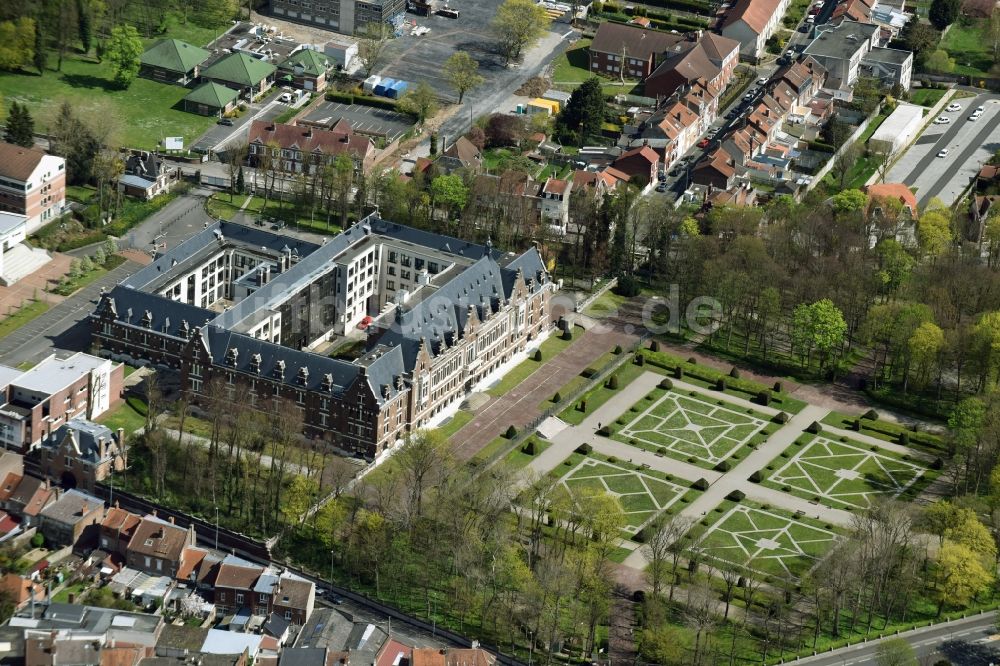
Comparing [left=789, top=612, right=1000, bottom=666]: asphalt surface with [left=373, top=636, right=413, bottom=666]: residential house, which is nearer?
[left=373, top=636, right=413, bottom=666]: residential house

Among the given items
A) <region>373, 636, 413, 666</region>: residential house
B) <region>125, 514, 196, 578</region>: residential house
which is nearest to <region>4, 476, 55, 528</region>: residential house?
<region>125, 514, 196, 578</region>: residential house

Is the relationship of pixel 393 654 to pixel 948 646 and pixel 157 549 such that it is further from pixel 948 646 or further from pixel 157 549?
pixel 948 646

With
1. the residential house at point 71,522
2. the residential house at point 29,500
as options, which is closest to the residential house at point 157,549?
the residential house at point 71,522

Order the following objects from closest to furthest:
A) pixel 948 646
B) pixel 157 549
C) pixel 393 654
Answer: pixel 393 654 < pixel 948 646 < pixel 157 549

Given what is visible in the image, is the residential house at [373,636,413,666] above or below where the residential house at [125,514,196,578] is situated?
above

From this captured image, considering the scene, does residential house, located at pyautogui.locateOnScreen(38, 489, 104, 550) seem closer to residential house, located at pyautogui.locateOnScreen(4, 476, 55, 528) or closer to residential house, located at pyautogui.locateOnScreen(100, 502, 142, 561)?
residential house, located at pyautogui.locateOnScreen(4, 476, 55, 528)

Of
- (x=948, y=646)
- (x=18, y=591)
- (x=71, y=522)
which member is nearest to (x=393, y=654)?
(x=18, y=591)
